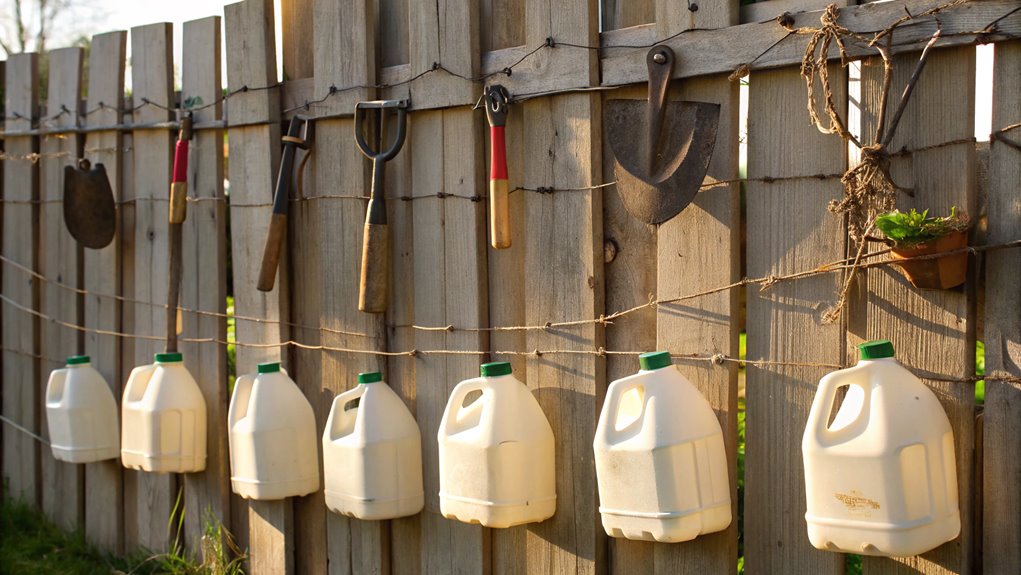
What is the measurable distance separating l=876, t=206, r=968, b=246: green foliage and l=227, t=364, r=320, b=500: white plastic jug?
196 cm

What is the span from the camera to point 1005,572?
223cm

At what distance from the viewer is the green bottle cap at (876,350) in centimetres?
224

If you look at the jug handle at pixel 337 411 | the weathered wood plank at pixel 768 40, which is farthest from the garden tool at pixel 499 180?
the jug handle at pixel 337 411

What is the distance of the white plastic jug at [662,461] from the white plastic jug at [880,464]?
0.28 meters

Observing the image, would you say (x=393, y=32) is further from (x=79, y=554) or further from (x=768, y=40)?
(x=79, y=554)

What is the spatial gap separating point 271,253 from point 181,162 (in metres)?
0.59

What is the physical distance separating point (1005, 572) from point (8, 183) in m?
4.15

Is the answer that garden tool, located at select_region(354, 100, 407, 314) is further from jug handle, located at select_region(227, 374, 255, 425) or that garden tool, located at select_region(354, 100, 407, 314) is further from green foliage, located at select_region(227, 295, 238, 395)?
Result: green foliage, located at select_region(227, 295, 238, 395)

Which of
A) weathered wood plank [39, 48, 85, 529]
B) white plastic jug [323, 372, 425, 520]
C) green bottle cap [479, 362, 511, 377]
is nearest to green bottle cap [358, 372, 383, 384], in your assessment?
white plastic jug [323, 372, 425, 520]

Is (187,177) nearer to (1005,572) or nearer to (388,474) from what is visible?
(388,474)

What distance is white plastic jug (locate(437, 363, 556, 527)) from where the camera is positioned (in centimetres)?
281

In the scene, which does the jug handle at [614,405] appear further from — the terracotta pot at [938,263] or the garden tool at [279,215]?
the garden tool at [279,215]

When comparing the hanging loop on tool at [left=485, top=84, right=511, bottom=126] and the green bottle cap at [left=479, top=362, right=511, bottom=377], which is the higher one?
the hanging loop on tool at [left=485, top=84, right=511, bottom=126]

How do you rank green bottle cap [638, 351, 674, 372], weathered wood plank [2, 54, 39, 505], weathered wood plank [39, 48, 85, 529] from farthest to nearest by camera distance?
1. weathered wood plank [2, 54, 39, 505]
2. weathered wood plank [39, 48, 85, 529]
3. green bottle cap [638, 351, 674, 372]
